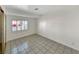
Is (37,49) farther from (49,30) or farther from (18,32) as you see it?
(18,32)

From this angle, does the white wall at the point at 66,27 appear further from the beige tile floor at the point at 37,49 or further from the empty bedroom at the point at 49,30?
the beige tile floor at the point at 37,49

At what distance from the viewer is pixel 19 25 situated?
6910mm

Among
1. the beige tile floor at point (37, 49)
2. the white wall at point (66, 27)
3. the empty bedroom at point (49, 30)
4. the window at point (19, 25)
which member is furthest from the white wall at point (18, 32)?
the white wall at point (66, 27)

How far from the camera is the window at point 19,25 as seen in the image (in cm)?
628

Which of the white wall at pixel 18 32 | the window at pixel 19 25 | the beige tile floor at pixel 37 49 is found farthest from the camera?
the window at pixel 19 25

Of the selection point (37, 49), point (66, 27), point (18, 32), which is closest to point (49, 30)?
point (66, 27)

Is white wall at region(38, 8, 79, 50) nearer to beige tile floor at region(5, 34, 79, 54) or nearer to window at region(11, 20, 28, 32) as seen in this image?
beige tile floor at region(5, 34, 79, 54)

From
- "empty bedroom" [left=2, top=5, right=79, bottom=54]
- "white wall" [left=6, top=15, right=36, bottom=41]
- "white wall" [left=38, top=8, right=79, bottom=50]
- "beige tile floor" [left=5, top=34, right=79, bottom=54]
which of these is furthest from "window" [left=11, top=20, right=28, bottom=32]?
"white wall" [left=38, top=8, right=79, bottom=50]

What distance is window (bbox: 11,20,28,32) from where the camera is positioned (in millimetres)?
6275

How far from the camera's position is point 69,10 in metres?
4.20

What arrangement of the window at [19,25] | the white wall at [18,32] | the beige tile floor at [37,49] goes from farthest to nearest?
the window at [19,25]
the white wall at [18,32]
the beige tile floor at [37,49]

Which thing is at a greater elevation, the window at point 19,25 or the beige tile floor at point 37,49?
the window at point 19,25
